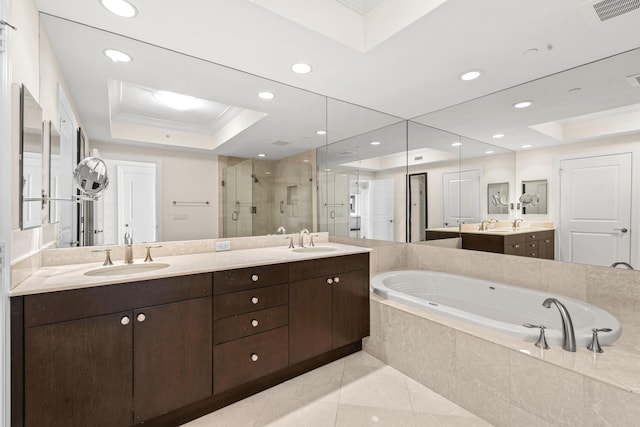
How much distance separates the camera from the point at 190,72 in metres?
2.15

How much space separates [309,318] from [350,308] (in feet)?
1.39

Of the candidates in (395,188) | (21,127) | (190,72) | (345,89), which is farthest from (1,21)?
(395,188)

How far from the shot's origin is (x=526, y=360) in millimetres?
1541

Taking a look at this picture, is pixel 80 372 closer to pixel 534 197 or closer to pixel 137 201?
pixel 137 201

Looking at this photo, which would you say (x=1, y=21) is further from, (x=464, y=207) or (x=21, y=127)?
(x=464, y=207)

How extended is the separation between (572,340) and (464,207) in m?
1.93

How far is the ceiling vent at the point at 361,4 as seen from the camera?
185cm

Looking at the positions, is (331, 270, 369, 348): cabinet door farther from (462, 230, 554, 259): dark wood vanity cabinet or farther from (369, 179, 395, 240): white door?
(462, 230, 554, 259): dark wood vanity cabinet

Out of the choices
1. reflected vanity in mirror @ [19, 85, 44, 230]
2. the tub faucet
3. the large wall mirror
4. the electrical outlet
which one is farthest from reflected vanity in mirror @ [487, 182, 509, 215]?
reflected vanity in mirror @ [19, 85, 44, 230]

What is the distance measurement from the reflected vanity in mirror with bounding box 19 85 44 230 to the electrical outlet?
3.56 feet

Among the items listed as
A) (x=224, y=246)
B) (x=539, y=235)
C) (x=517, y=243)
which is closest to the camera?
(x=224, y=246)

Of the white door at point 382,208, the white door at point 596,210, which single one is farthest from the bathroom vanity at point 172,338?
the white door at point 596,210

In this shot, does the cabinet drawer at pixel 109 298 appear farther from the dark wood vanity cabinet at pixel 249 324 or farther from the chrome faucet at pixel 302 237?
the chrome faucet at pixel 302 237

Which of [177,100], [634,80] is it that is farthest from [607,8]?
[177,100]
